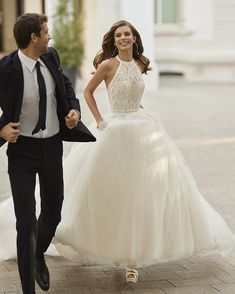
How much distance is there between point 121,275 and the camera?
594 centimetres

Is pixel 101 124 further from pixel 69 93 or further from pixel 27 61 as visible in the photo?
pixel 27 61

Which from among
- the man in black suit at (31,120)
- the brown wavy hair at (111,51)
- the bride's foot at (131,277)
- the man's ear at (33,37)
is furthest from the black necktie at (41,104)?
the bride's foot at (131,277)

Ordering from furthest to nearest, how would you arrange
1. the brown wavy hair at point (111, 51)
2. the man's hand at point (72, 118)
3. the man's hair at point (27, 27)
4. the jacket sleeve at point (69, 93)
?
1. the brown wavy hair at point (111, 51)
2. the jacket sleeve at point (69, 93)
3. the man's hand at point (72, 118)
4. the man's hair at point (27, 27)

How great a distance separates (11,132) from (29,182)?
344 mm

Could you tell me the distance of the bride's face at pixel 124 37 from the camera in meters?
5.82

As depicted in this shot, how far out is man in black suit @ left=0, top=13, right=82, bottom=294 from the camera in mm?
5023

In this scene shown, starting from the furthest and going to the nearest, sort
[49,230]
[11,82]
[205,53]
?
[205,53], [49,230], [11,82]

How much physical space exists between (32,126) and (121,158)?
0.91 m

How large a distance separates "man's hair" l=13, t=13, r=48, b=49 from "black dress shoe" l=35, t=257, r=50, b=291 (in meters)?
1.49

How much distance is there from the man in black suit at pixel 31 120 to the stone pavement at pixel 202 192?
2.24 feet

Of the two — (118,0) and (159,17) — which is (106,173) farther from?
(159,17)

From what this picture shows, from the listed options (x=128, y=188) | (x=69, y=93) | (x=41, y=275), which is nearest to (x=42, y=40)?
(x=69, y=93)

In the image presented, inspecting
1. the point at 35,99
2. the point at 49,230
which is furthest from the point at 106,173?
the point at 35,99

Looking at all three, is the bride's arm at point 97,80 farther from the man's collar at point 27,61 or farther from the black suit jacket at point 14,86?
the man's collar at point 27,61
